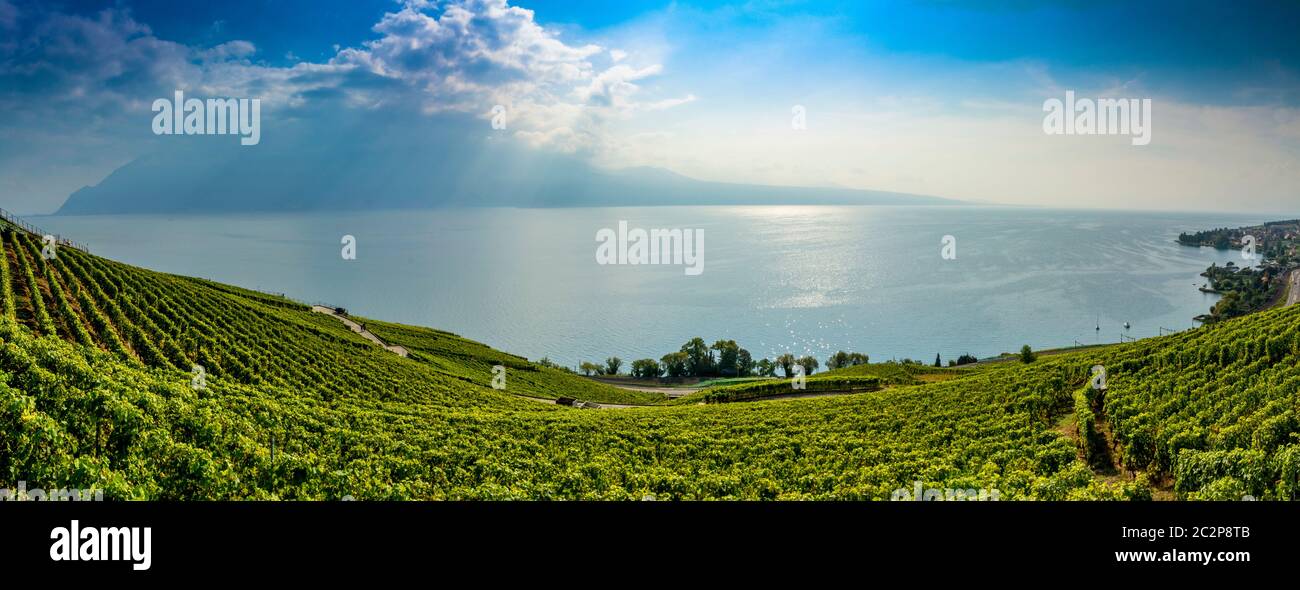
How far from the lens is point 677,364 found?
8719cm

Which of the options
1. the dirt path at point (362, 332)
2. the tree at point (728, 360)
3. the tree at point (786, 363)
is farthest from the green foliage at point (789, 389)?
the tree at point (786, 363)

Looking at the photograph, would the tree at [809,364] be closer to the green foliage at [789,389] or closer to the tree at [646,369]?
the tree at [646,369]

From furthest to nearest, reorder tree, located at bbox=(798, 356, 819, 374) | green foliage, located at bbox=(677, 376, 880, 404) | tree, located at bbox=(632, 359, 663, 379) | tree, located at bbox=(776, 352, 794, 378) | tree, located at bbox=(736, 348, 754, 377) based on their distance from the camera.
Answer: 1. tree, located at bbox=(798, 356, 819, 374)
2. tree, located at bbox=(776, 352, 794, 378)
3. tree, located at bbox=(632, 359, 663, 379)
4. tree, located at bbox=(736, 348, 754, 377)
5. green foliage, located at bbox=(677, 376, 880, 404)

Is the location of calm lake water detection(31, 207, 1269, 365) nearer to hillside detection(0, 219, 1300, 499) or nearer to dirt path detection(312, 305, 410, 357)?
dirt path detection(312, 305, 410, 357)

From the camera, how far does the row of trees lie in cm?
8725

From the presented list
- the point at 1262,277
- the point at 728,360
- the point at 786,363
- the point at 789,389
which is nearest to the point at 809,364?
the point at 786,363

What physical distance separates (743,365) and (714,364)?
4836mm

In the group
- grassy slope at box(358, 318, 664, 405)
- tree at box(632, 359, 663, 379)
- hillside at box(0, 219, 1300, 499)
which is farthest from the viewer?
tree at box(632, 359, 663, 379)

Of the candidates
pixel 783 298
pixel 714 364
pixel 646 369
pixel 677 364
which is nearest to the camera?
pixel 677 364

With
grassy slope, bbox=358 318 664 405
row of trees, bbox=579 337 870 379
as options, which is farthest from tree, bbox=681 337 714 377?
grassy slope, bbox=358 318 664 405
